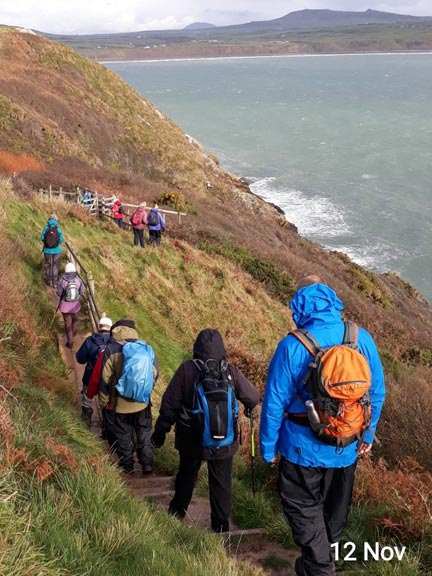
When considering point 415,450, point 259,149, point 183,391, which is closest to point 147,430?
point 183,391

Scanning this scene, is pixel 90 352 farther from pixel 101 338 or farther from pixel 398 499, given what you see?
pixel 398 499

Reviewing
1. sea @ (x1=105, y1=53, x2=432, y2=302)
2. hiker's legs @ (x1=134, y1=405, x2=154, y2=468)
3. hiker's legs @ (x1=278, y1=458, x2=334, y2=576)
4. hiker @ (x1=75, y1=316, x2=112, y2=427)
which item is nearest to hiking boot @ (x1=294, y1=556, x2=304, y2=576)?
hiker's legs @ (x1=278, y1=458, x2=334, y2=576)

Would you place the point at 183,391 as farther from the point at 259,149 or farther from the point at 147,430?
the point at 259,149

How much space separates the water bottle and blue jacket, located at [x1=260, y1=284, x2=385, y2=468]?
11cm

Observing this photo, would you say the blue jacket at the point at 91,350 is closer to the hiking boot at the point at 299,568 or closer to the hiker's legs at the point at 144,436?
the hiker's legs at the point at 144,436

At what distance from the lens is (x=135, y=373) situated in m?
5.62

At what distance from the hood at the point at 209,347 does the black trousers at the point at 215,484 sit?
98cm

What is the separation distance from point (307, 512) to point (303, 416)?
764mm

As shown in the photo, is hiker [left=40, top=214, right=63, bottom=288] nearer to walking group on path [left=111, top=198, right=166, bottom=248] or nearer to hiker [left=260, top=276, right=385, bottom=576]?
walking group on path [left=111, top=198, right=166, bottom=248]

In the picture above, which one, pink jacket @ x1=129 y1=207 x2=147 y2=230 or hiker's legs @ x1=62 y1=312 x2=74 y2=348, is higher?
pink jacket @ x1=129 y1=207 x2=147 y2=230

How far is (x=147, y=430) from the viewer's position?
246 inches

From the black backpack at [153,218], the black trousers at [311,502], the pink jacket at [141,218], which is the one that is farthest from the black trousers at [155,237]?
the black trousers at [311,502]

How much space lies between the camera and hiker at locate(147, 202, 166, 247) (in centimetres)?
1627

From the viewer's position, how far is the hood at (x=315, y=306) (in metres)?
4.01
